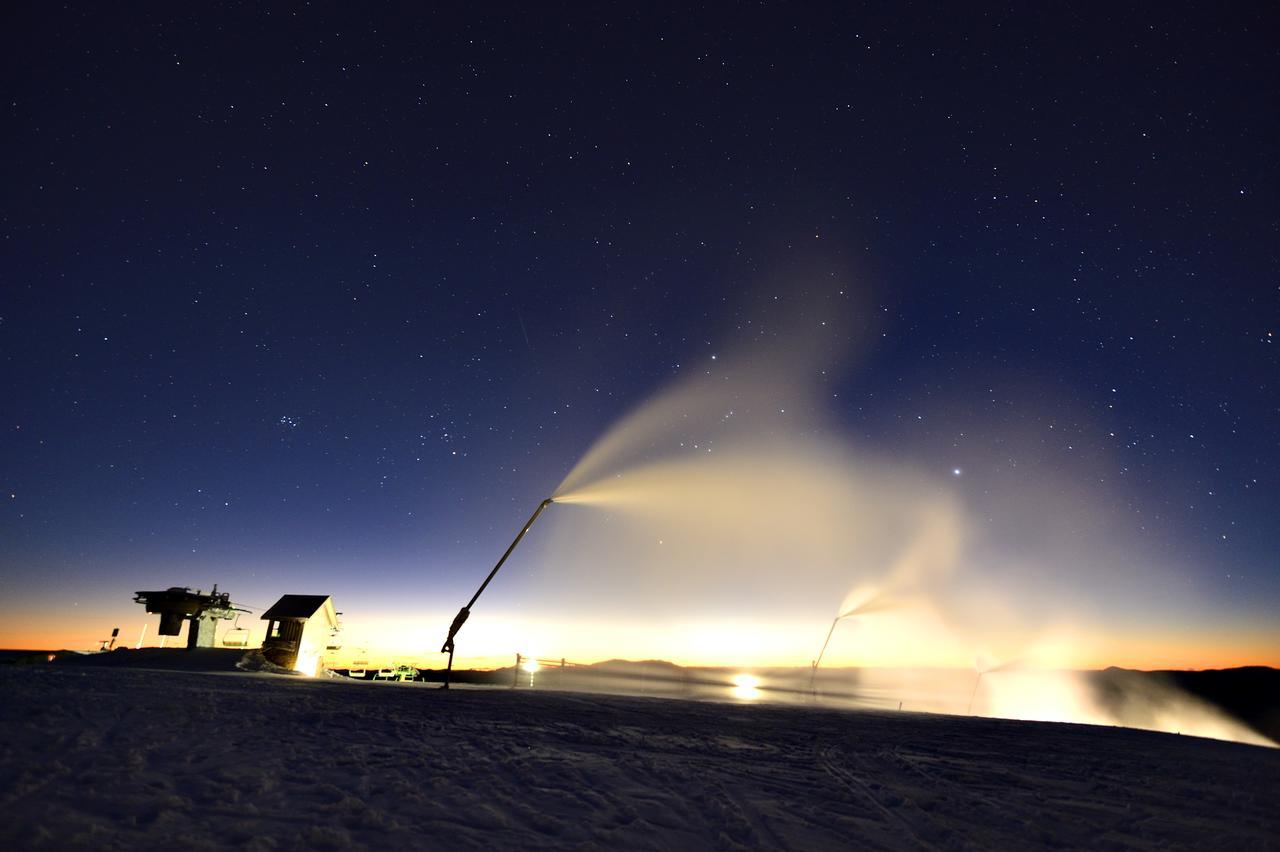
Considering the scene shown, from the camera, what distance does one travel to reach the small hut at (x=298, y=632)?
1756 inches

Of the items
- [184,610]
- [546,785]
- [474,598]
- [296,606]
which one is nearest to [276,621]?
[296,606]

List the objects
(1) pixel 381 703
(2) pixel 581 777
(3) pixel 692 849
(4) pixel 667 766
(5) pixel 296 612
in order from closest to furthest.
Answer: (3) pixel 692 849
(2) pixel 581 777
(4) pixel 667 766
(1) pixel 381 703
(5) pixel 296 612

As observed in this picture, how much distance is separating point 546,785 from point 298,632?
4624cm

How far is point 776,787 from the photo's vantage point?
7.91m

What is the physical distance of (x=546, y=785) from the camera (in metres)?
7.27

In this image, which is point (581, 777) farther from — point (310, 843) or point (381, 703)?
point (381, 703)

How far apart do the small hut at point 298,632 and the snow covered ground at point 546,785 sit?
34941 mm

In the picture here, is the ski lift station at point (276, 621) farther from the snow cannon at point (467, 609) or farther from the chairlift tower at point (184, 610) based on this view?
the snow cannon at point (467, 609)

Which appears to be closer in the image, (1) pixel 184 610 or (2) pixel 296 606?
(2) pixel 296 606

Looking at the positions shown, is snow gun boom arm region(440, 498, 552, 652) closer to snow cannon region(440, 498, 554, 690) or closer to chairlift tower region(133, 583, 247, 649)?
snow cannon region(440, 498, 554, 690)

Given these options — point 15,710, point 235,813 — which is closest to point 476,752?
point 235,813

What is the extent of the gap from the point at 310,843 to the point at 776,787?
550 centimetres

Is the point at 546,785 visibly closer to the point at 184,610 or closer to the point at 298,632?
the point at 298,632

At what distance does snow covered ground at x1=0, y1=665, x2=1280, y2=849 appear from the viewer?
17.9ft
